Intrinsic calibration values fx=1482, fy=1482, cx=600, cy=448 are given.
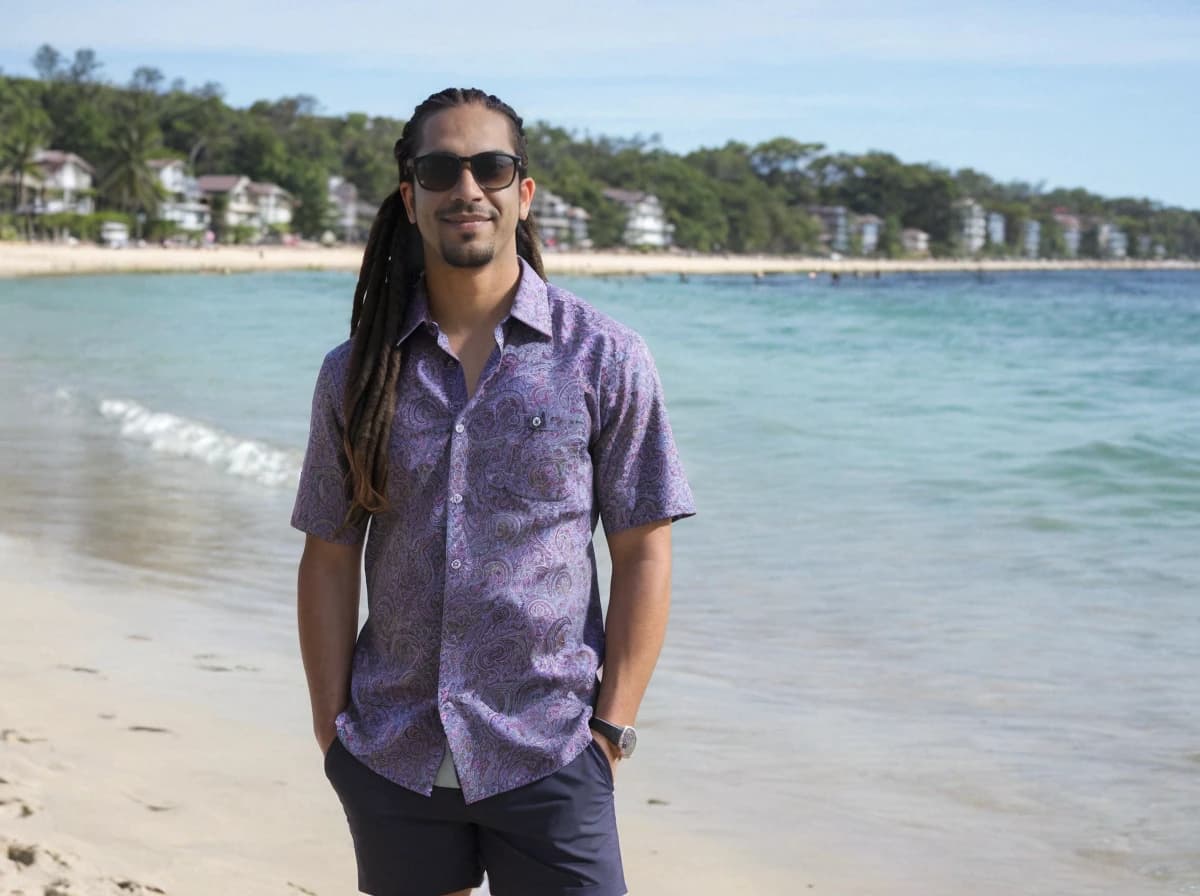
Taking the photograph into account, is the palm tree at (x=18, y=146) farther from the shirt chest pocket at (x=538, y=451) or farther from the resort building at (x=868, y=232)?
the resort building at (x=868, y=232)

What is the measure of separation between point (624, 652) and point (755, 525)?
690 cm

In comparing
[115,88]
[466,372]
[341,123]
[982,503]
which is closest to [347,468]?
[466,372]

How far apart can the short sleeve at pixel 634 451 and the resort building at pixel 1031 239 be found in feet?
609

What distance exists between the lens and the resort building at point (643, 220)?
127938 millimetres

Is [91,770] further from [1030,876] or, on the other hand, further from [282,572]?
[282,572]

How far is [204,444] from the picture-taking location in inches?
468

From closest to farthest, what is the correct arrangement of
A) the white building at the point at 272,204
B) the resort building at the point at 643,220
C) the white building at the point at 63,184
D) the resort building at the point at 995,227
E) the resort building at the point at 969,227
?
the white building at the point at 63,184, the white building at the point at 272,204, the resort building at the point at 643,220, the resort building at the point at 969,227, the resort building at the point at 995,227

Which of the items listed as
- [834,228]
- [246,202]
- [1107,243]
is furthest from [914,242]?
[246,202]

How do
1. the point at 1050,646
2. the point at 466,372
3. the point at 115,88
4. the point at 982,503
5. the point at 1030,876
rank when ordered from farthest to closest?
the point at 115,88 < the point at 982,503 < the point at 1050,646 < the point at 1030,876 < the point at 466,372

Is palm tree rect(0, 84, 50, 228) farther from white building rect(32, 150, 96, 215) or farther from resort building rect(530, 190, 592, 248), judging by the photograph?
resort building rect(530, 190, 592, 248)

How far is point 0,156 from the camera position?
79.6 m

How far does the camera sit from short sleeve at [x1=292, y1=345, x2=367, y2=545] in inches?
79.8

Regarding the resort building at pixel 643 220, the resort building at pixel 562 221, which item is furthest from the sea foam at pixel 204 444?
the resort building at pixel 643 220

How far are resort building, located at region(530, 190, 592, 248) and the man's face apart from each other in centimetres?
11534
